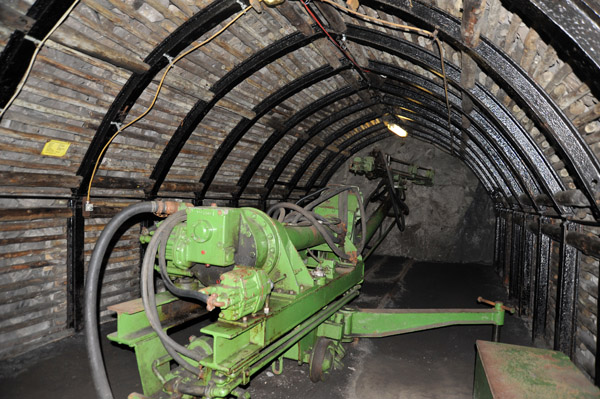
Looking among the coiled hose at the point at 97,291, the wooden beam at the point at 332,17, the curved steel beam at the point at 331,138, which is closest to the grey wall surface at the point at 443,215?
the curved steel beam at the point at 331,138

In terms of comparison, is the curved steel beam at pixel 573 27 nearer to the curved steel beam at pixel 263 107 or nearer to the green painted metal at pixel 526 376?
the green painted metal at pixel 526 376

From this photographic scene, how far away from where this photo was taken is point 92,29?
12.6 feet

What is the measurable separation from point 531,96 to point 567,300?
8.27 feet

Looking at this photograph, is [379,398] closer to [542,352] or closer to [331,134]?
[542,352]

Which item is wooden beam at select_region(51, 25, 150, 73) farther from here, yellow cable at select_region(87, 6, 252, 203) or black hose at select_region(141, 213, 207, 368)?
black hose at select_region(141, 213, 207, 368)

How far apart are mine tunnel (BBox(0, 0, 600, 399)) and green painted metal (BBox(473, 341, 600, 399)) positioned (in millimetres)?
20

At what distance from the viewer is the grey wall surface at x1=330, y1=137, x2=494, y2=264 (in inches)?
471

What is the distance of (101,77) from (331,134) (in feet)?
21.9

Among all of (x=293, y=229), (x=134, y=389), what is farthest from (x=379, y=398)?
(x=134, y=389)

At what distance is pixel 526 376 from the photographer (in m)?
2.68

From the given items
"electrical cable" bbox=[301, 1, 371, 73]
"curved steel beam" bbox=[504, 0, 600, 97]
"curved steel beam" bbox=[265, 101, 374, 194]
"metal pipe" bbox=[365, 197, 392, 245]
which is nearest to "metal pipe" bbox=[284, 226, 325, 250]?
"metal pipe" bbox=[365, 197, 392, 245]

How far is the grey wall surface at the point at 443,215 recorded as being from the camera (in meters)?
12.0

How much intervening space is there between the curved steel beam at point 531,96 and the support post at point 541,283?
2445 millimetres

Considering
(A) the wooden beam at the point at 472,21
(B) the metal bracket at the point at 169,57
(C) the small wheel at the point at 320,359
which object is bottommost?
(C) the small wheel at the point at 320,359
